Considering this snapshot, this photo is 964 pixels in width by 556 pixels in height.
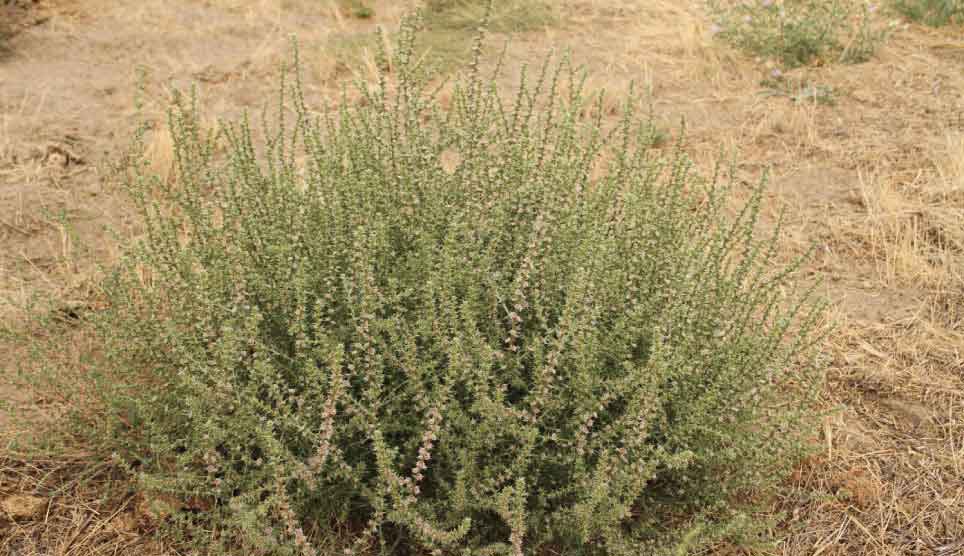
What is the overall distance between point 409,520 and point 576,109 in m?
1.58

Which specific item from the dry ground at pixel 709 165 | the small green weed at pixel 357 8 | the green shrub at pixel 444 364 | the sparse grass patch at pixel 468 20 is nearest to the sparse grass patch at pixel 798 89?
the dry ground at pixel 709 165

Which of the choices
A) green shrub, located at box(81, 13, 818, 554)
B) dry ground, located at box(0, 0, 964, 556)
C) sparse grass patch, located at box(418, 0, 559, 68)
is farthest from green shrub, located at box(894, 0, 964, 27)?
green shrub, located at box(81, 13, 818, 554)

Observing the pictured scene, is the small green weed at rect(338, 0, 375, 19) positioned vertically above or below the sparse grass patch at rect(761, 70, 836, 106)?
above

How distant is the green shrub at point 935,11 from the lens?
589 centimetres

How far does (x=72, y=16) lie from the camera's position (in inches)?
219

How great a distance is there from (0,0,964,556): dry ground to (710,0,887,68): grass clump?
0.16m

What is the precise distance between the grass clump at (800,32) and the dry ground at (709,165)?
160 millimetres

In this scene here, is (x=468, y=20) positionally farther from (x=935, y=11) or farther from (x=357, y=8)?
(x=935, y=11)

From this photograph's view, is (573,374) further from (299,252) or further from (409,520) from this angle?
(299,252)

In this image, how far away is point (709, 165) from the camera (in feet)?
13.9

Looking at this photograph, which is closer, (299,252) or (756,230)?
(299,252)

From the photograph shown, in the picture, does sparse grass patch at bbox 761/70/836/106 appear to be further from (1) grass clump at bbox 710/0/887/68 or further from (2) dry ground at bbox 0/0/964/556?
(1) grass clump at bbox 710/0/887/68

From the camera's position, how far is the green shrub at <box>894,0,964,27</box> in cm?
589

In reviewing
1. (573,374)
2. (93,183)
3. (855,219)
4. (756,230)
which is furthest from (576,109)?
(93,183)
